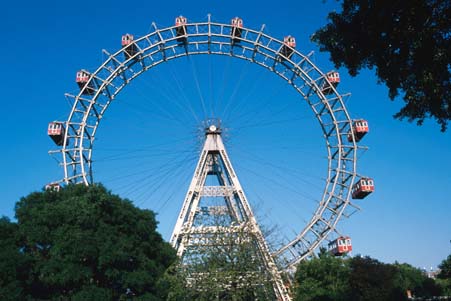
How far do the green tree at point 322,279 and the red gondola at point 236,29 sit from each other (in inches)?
784

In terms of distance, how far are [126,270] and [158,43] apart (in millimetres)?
21039

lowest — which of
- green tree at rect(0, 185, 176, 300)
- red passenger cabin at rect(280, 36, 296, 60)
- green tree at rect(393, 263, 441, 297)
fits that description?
green tree at rect(0, 185, 176, 300)

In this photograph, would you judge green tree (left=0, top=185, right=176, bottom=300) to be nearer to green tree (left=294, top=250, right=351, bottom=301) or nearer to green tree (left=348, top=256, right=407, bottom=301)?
green tree (left=294, top=250, right=351, bottom=301)

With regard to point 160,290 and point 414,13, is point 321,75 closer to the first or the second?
point 160,290

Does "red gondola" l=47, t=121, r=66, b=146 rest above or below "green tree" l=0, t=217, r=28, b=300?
above

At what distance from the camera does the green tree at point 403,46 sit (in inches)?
415

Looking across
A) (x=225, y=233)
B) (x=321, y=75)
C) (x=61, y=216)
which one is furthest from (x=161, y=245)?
(x=321, y=75)

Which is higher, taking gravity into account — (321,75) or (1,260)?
(321,75)

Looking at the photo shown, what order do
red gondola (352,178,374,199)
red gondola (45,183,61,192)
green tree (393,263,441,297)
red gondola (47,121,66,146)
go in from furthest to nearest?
green tree (393,263,441,297) → red gondola (352,178,374,199) → red gondola (47,121,66,146) → red gondola (45,183,61,192)

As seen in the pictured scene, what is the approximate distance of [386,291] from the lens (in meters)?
39.6

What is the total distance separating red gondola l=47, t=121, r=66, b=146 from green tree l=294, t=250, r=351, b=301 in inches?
883

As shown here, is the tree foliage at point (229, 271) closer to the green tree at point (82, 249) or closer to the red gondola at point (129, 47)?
the green tree at point (82, 249)

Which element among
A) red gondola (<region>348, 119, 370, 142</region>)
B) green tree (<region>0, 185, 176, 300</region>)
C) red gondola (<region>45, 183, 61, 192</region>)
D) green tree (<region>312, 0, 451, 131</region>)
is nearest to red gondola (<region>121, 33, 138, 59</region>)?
red gondola (<region>45, 183, 61, 192</region>)

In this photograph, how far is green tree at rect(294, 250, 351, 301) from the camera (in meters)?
37.5
